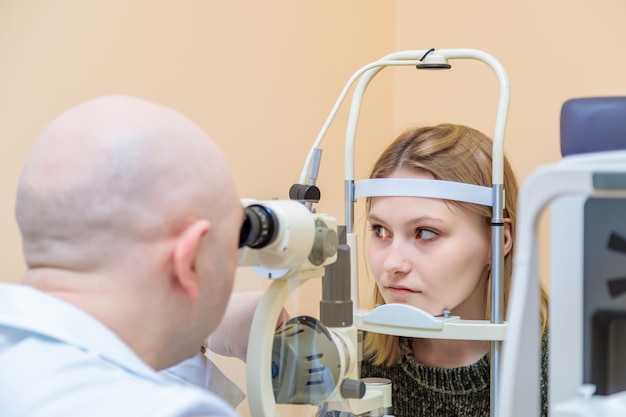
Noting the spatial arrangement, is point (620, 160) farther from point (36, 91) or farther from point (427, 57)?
A: point (36, 91)

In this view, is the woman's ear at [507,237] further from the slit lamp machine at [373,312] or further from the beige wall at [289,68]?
the beige wall at [289,68]

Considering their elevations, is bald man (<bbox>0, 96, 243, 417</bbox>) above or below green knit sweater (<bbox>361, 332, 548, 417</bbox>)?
above

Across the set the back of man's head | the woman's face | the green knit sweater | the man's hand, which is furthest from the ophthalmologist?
the green knit sweater

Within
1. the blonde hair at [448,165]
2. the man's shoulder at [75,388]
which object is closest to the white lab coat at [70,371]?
the man's shoulder at [75,388]

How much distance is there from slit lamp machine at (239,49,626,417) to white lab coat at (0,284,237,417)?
26 cm

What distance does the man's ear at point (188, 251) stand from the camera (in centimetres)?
83

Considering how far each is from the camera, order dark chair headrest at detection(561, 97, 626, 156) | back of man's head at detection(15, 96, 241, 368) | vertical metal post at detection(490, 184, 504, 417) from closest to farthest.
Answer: back of man's head at detection(15, 96, 241, 368), vertical metal post at detection(490, 184, 504, 417), dark chair headrest at detection(561, 97, 626, 156)

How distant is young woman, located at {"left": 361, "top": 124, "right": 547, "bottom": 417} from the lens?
5.36 ft

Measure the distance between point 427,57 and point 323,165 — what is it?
93 centimetres

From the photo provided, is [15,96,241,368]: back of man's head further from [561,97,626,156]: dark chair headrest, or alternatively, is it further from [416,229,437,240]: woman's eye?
[561,97,626,156]: dark chair headrest

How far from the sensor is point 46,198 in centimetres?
82

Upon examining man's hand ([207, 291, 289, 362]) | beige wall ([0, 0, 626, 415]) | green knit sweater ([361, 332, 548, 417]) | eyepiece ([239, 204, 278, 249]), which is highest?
beige wall ([0, 0, 626, 415])

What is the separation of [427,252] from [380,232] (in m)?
0.11

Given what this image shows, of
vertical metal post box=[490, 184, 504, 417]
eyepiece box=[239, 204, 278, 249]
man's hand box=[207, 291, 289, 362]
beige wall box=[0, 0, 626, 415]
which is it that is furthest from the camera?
beige wall box=[0, 0, 626, 415]
